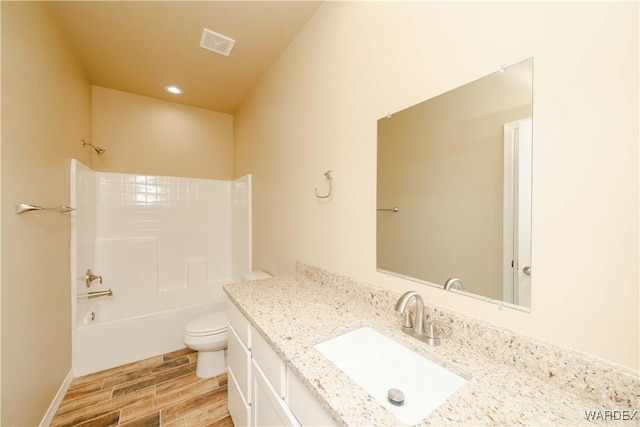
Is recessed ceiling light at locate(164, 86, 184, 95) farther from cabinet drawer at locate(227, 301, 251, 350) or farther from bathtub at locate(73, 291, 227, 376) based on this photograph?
cabinet drawer at locate(227, 301, 251, 350)

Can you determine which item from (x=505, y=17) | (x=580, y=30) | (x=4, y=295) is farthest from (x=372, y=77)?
(x=4, y=295)

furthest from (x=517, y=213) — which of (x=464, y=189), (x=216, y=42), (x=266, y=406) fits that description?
(x=216, y=42)

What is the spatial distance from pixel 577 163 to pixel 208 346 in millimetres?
2291

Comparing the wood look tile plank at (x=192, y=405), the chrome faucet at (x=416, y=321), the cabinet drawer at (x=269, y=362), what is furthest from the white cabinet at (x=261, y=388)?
the chrome faucet at (x=416, y=321)

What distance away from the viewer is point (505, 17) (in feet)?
2.44

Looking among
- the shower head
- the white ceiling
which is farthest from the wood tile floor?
the white ceiling

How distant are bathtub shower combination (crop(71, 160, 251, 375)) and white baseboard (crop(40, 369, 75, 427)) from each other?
0.37 ft

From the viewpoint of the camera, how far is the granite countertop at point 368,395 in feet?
1.77

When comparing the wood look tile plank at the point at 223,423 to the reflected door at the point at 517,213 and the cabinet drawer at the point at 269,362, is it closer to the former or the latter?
the cabinet drawer at the point at 269,362

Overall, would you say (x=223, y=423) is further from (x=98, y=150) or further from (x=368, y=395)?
(x=98, y=150)

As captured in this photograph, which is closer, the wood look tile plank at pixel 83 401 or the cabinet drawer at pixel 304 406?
the cabinet drawer at pixel 304 406

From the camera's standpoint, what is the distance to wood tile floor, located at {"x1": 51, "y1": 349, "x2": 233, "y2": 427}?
5.02 feet

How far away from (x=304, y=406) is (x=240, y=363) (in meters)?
0.70

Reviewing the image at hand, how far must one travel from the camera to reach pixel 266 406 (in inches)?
38.6
